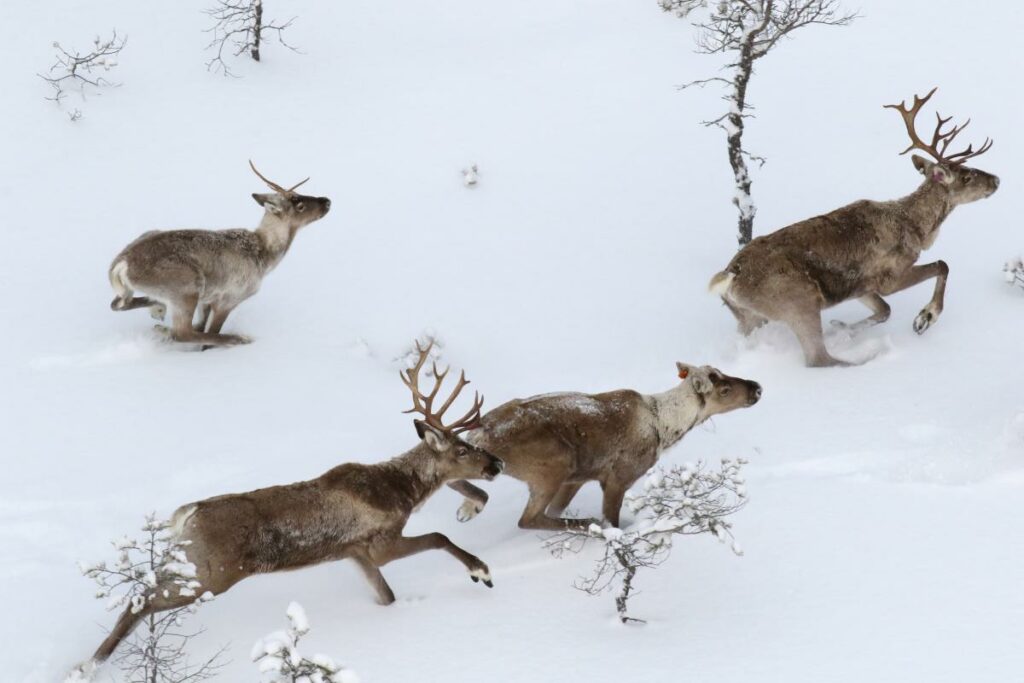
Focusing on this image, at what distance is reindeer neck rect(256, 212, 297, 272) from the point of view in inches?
452

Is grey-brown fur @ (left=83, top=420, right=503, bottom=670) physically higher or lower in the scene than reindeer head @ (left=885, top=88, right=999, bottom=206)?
lower

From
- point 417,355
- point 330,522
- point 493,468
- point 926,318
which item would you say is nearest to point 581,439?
point 493,468

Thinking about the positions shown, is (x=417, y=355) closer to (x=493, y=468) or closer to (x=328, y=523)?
(x=493, y=468)

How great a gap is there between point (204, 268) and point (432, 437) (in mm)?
3398

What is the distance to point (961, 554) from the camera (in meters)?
7.95

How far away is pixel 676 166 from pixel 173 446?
6839 millimetres

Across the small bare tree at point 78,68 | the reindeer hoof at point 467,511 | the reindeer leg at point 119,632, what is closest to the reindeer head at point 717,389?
the reindeer hoof at point 467,511

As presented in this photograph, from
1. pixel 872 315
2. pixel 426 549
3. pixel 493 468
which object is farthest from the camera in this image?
pixel 872 315

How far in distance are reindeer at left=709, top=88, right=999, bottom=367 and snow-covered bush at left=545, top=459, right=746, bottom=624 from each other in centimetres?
264

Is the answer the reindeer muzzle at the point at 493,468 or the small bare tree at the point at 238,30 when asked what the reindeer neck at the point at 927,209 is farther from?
the small bare tree at the point at 238,30

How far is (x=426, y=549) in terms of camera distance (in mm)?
8055

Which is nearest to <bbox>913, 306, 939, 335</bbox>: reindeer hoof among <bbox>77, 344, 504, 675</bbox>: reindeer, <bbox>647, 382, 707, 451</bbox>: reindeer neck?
<bbox>647, 382, 707, 451</bbox>: reindeer neck

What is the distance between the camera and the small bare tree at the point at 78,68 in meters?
14.6

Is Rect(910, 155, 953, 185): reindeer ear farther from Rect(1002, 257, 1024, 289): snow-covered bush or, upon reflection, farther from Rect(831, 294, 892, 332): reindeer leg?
Rect(831, 294, 892, 332): reindeer leg
